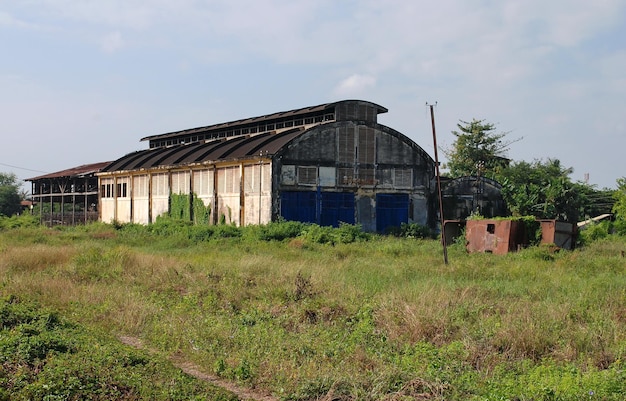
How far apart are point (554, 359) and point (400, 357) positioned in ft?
6.73

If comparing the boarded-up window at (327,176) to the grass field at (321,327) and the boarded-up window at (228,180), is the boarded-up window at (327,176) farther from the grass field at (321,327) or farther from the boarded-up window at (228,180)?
the grass field at (321,327)

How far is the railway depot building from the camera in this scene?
31.4 m

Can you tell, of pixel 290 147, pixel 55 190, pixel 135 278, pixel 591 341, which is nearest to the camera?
pixel 591 341

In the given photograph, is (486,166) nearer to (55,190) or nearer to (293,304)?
(55,190)

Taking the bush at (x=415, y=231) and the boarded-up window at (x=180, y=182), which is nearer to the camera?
the bush at (x=415, y=231)

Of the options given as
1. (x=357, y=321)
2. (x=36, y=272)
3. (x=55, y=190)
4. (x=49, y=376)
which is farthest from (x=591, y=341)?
(x=55, y=190)

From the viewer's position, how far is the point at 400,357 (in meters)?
9.09

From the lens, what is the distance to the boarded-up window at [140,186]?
4134cm

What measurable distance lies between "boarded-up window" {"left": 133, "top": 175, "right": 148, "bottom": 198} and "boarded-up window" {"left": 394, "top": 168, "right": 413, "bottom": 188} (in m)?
15.9

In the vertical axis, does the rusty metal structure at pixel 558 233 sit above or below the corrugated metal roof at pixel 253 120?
below

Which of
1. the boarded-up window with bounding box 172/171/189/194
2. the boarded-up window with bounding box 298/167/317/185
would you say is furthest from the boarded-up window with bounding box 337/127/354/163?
the boarded-up window with bounding box 172/171/189/194

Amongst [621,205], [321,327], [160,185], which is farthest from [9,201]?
[321,327]

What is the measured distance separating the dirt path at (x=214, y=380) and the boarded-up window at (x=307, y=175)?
2148cm

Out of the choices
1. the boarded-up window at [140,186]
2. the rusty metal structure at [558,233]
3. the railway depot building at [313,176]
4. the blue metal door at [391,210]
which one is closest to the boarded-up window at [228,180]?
the railway depot building at [313,176]
